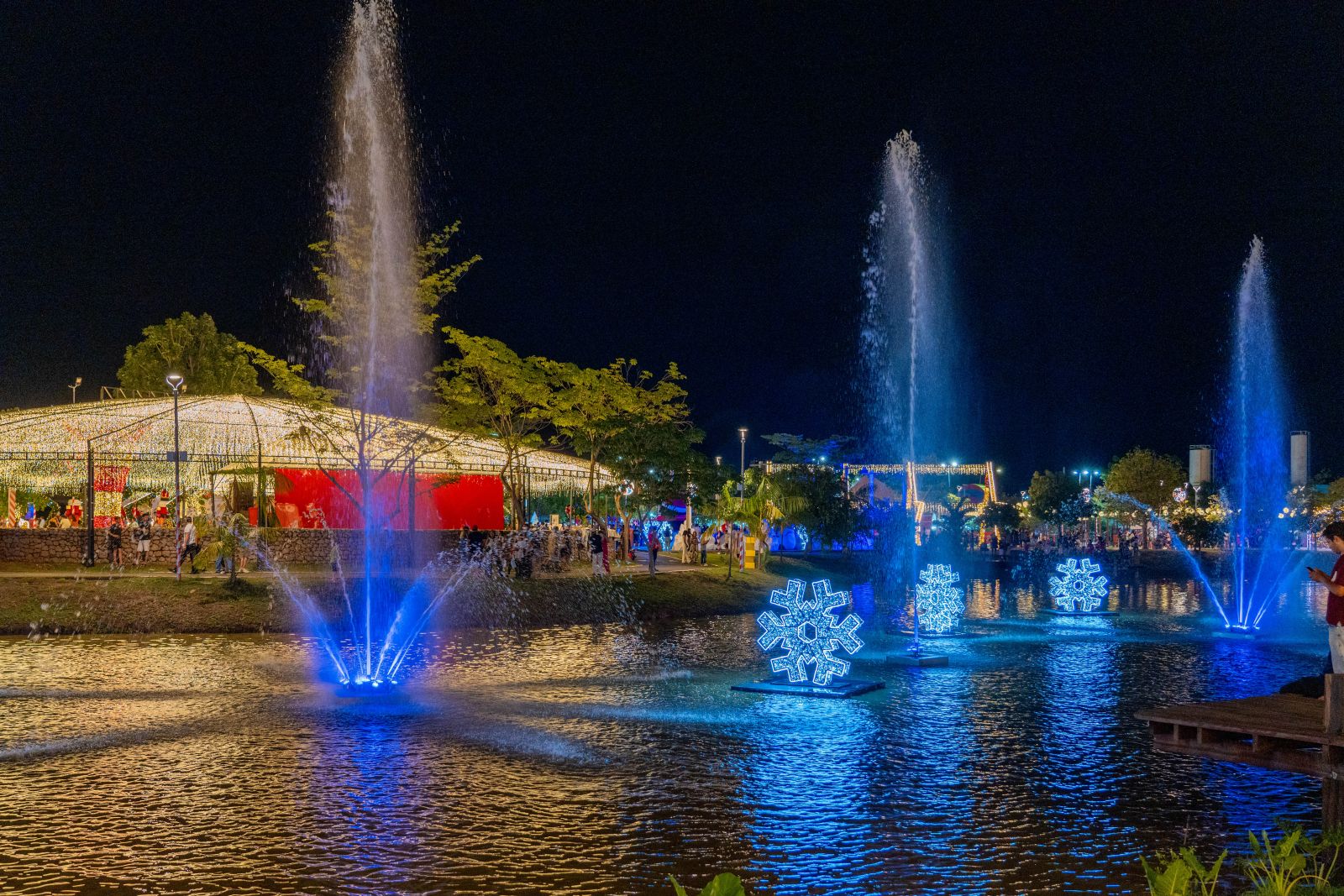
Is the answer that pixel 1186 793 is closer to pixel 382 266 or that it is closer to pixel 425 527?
pixel 382 266

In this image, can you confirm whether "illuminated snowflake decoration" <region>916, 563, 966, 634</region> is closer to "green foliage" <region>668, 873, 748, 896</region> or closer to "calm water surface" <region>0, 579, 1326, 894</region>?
"calm water surface" <region>0, 579, 1326, 894</region>

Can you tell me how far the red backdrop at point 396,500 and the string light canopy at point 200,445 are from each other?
67cm

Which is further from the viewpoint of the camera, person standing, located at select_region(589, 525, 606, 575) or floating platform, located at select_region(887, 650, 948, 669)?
person standing, located at select_region(589, 525, 606, 575)

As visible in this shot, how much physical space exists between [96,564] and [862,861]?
105ft

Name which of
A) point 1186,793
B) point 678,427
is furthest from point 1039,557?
point 1186,793

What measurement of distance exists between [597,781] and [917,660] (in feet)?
37.4

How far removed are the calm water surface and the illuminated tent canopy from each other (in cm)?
2074

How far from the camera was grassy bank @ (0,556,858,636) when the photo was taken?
28375mm

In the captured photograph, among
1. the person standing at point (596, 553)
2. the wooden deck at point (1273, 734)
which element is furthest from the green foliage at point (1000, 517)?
the wooden deck at point (1273, 734)

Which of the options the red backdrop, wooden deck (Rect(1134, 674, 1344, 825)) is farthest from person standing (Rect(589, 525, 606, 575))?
wooden deck (Rect(1134, 674, 1344, 825))

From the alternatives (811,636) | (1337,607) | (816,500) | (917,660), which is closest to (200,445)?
(816,500)

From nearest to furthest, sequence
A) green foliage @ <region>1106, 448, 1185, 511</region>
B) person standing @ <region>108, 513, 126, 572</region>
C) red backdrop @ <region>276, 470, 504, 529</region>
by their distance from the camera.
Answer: person standing @ <region>108, 513, 126, 572</region>, red backdrop @ <region>276, 470, 504, 529</region>, green foliage @ <region>1106, 448, 1185, 511</region>

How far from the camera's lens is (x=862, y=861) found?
396 inches

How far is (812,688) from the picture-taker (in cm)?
1903
